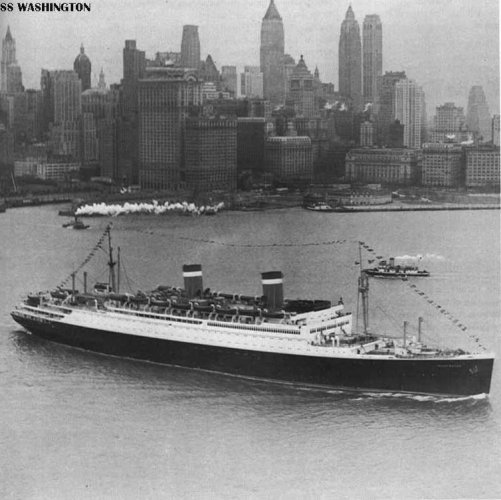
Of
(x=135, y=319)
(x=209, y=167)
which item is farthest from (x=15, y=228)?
(x=135, y=319)

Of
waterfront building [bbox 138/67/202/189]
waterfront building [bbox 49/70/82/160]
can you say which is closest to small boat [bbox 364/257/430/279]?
waterfront building [bbox 49/70/82/160]

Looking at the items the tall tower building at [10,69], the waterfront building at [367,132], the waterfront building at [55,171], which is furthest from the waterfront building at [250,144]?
the tall tower building at [10,69]

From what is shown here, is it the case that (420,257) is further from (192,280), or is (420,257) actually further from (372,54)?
(192,280)

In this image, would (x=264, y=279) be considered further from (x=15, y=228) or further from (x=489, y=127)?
(x=15, y=228)

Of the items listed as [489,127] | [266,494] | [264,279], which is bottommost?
[266,494]

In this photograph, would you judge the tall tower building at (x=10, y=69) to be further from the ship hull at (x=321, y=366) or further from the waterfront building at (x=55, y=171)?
the waterfront building at (x=55, y=171)

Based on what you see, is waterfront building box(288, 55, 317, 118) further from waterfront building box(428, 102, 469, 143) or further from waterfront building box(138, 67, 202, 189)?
waterfront building box(138, 67, 202, 189)
